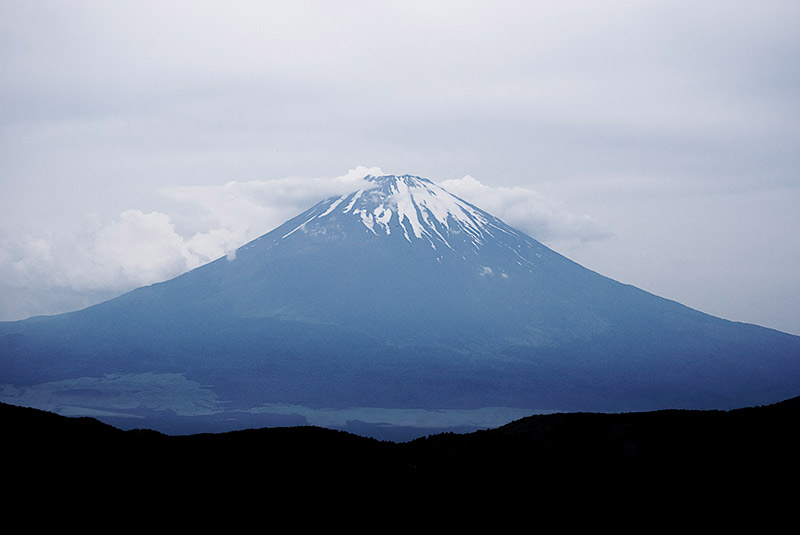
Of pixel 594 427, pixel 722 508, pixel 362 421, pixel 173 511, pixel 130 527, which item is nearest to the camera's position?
pixel 130 527

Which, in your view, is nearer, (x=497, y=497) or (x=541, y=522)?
(x=541, y=522)

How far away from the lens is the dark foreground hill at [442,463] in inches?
1040

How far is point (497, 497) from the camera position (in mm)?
29125

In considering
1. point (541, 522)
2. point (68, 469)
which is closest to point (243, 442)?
point (68, 469)

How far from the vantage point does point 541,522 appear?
2728cm

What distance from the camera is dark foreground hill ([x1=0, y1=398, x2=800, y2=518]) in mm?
26406

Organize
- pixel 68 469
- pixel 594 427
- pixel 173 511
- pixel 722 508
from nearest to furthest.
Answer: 1. pixel 173 511
2. pixel 68 469
3. pixel 722 508
4. pixel 594 427

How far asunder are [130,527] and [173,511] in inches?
68.5

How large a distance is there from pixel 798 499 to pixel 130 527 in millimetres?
23922

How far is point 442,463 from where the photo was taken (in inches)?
1294

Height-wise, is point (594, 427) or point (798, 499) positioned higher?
point (594, 427)

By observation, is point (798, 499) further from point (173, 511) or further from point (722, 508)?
point (173, 511)

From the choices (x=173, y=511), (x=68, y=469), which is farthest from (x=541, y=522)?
(x=68, y=469)

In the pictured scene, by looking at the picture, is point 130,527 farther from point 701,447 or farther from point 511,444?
point 701,447
